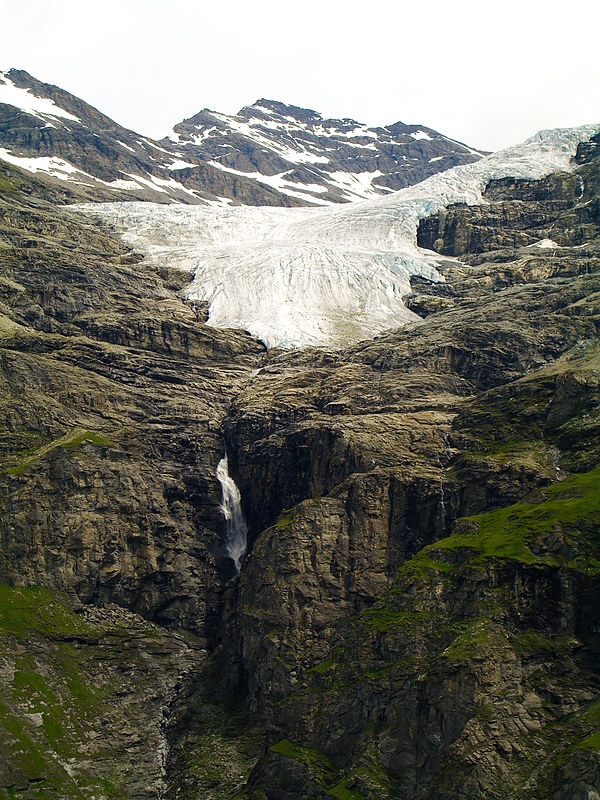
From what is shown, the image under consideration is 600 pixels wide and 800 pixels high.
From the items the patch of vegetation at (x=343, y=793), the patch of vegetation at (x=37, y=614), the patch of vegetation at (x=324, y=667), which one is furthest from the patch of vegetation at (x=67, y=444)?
the patch of vegetation at (x=343, y=793)

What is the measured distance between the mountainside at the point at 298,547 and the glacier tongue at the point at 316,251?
25.3 feet

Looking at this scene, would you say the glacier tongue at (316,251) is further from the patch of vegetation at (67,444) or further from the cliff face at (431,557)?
the patch of vegetation at (67,444)

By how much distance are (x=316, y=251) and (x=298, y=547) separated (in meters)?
87.0

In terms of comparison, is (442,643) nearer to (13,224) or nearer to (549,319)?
(549,319)

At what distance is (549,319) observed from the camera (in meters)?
108

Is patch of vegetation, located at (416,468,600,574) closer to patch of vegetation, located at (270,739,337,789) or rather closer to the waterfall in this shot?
patch of vegetation, located at (270,739,337,789)

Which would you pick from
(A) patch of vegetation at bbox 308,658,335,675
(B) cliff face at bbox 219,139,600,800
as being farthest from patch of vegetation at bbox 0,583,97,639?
(A) patch of vegetation at bbox 308,658,335,675

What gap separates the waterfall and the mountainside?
981mm

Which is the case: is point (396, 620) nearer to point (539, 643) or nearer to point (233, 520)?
point (539, 643)

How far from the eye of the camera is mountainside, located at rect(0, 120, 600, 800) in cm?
5194

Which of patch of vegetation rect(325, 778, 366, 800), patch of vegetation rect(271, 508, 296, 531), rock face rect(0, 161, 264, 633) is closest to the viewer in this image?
patch of vegetation rect(325, 778, 366, 800)

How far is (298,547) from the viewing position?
75.7m

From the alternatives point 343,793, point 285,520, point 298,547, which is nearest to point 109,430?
point 285,520

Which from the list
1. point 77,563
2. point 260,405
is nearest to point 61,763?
point 77,563
